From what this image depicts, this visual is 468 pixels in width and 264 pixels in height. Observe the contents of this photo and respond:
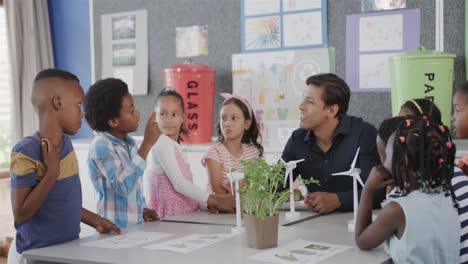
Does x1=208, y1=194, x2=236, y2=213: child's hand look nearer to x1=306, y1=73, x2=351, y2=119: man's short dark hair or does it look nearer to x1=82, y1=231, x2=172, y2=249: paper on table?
x1=82, y1=231, x2=172, y2=249: paper on table

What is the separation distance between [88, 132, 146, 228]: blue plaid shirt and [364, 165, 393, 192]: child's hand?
0.80 metres

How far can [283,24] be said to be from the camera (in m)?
3.65

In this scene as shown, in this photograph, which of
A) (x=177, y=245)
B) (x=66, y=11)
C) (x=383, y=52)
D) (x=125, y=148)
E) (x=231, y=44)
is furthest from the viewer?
(x=66, y=11)

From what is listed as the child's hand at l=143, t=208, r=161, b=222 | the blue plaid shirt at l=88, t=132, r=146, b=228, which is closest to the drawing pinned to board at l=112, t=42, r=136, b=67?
the blue plaid shirt at l=88, t=132, r=146, b=228

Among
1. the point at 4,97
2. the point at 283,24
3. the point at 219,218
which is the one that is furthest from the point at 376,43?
the point at 4,97

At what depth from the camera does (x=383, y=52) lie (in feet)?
11.0

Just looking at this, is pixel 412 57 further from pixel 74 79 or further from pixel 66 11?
pixel 66 11

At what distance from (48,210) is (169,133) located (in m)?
0.87

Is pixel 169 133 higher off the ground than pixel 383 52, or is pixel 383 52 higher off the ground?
pixel 383 52

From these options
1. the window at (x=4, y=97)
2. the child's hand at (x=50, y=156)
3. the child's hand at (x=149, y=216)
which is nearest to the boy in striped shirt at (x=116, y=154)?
the child's hand at (x=149, y=216)

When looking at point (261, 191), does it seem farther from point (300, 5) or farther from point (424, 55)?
point (300, 5)

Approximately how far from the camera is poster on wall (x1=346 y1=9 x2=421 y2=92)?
326cm

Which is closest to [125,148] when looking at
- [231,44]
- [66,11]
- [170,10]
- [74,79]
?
[74,79]

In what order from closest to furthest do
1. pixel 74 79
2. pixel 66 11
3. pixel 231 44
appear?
pixel 74 79, pixel 231 44, pixel 66 11
